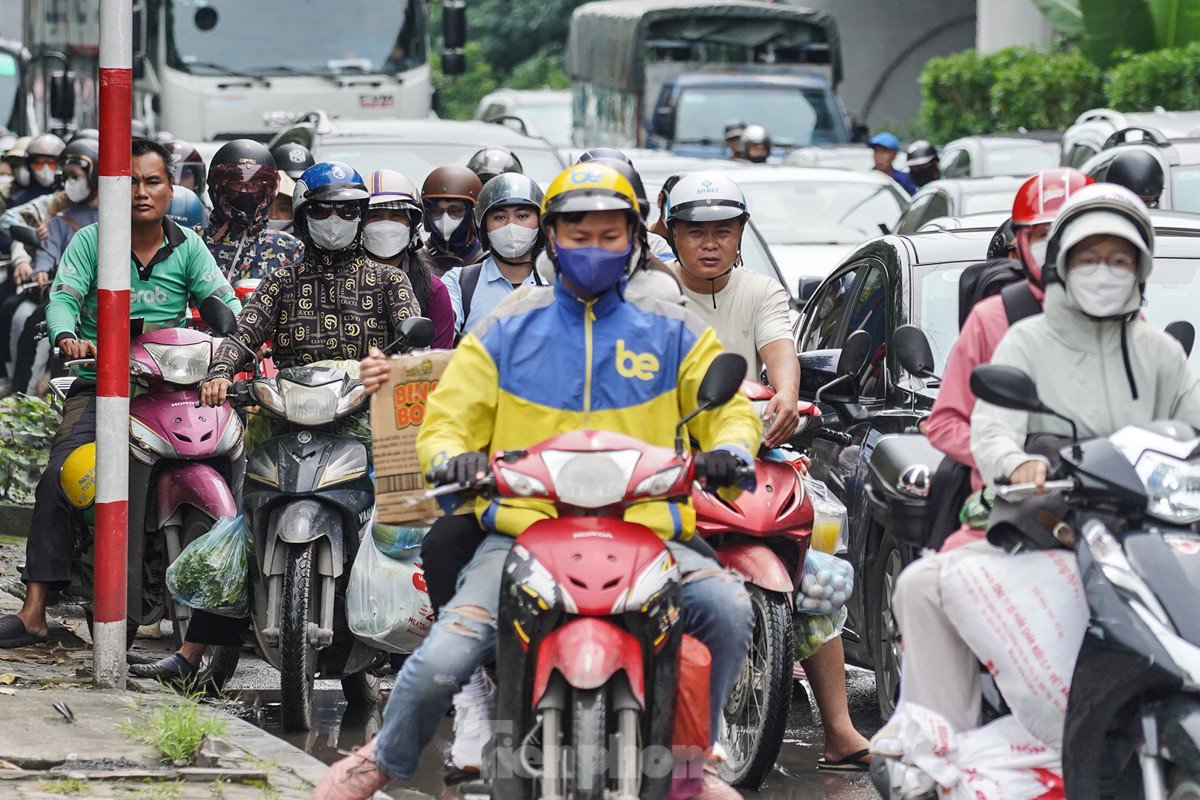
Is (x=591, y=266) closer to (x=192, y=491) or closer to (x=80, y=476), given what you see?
(x=192, y=491)

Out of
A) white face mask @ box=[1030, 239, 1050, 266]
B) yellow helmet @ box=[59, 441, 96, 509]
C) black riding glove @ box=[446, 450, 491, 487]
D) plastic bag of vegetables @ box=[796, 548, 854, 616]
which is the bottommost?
plastic bag of vegetables @ box=[796, 548, 854, 616]

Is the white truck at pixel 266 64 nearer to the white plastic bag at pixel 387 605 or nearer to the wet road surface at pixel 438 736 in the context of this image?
the wet road surface at pixel 438 736

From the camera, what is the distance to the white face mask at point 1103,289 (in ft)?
16.8

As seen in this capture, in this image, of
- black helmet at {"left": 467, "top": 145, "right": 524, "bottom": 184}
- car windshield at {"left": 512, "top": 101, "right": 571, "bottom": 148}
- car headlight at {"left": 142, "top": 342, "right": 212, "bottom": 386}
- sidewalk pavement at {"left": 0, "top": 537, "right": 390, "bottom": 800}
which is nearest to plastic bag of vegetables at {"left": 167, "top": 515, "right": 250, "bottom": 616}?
sidewalk pavement at {"left": 0, "top": 537, "right": 390, "bottom": 800}

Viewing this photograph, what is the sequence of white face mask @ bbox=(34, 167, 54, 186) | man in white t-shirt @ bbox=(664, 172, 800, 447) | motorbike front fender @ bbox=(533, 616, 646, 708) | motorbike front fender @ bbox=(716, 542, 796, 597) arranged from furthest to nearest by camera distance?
white face mask @ bbox=(34, 167, 54, 186), man in white t-shirt @ bbox=(664, 172, 800, 447), motorbike front fender @ bbox=(716, 542, 796, 597), motorbike front fender @ bbox=(533, 616, 646, 708)

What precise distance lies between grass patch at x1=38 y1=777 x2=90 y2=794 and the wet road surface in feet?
3.52

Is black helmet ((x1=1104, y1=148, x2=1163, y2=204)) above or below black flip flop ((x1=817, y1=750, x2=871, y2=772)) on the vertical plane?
above

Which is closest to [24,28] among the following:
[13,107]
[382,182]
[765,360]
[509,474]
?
[13,107]

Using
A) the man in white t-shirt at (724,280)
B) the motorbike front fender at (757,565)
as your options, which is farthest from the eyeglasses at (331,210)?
the motorbike front fender at (757,565)

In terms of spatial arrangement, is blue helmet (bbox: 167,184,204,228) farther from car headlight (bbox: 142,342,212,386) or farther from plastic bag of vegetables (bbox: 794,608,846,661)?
plastic bag of vegetables (bbox: 794,608,846,661)

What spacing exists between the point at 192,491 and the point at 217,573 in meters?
0.65

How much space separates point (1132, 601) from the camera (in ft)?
15.5

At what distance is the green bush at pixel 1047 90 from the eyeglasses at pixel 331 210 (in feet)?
62.8

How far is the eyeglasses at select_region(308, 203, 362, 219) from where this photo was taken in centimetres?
768
